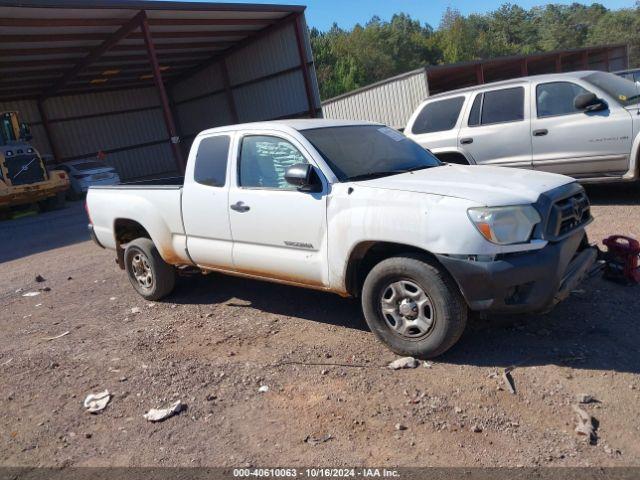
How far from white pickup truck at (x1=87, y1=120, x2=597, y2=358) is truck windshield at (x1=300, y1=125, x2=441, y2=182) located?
0.05 ft

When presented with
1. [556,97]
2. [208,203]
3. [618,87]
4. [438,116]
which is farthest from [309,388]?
[618,87]

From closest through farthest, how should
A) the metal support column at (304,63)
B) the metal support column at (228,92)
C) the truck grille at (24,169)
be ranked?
1. the truck grille at (24,169)
2. the metal support column at (304,63)
3. the metal support column at (228,92)

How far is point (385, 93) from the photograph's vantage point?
24.4 metres

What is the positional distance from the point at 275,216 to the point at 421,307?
1.44 m

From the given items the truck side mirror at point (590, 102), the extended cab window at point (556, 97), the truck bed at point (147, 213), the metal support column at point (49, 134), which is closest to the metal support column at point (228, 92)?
the metal support column at point (49, 134)

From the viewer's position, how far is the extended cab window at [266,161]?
15.0 ft

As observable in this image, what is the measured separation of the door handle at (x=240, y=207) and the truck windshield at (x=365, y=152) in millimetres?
797

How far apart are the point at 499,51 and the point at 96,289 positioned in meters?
77.2

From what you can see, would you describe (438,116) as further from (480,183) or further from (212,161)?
(480,183)

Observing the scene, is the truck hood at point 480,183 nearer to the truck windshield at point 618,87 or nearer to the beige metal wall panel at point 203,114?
the truck windshield at point 618,87

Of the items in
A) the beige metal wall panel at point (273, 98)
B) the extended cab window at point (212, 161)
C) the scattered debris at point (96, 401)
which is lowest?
the scattered debris at point (96, 401)

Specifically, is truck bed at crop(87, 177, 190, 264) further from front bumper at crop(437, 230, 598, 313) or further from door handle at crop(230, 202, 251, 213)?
front bumper at crop(437, 230, 598, 313)

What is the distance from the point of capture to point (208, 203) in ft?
16.7

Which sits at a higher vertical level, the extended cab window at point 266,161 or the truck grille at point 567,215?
the extended cab window at point 266,161
